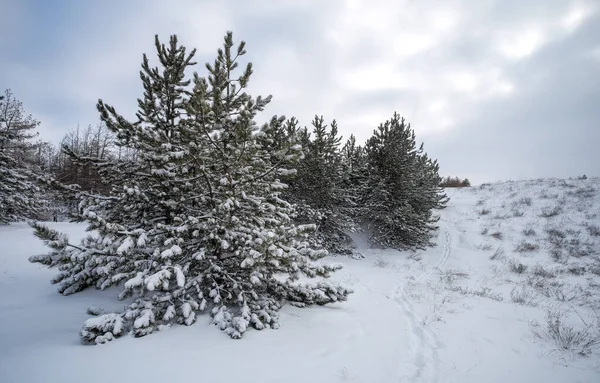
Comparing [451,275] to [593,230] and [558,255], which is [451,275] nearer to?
[558,255]

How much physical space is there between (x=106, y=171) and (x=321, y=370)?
574cm

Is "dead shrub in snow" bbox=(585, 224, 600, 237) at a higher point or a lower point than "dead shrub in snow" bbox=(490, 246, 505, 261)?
higher

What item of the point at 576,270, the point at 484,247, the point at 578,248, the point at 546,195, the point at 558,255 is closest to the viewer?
the point at 576,270

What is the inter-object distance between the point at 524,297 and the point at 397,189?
316 inches

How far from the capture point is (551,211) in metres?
17.8

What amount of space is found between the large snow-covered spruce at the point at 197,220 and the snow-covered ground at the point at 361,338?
0.48 metres

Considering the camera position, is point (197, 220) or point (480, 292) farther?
point (480, 292)

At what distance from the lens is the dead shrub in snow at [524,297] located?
23.9 ft

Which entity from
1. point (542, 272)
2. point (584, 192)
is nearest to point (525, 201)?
point (584, 192)

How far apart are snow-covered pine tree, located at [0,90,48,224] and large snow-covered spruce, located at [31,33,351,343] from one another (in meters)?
13.1

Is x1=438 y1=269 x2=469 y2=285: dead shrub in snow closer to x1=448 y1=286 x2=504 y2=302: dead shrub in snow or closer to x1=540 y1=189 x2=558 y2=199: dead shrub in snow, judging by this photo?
x1=448 y1=286 x2=504 y2=302: dead shrub in snow

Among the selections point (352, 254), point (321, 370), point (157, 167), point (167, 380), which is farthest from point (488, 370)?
point (352, 254)

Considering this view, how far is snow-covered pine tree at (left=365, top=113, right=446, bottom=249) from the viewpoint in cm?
1459

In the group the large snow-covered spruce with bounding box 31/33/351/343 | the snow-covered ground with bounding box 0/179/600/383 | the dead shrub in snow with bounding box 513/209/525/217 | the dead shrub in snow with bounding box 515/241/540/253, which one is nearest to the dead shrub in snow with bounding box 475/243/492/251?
the dead shrub in snow with bounding box 515/241/540/253
